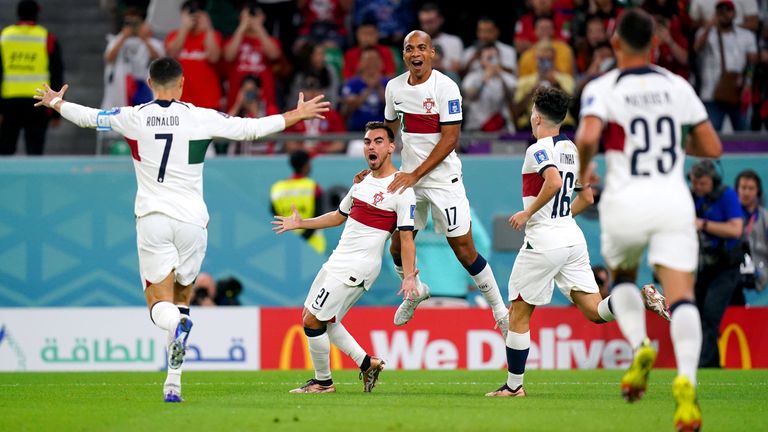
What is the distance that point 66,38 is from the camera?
71.8ft

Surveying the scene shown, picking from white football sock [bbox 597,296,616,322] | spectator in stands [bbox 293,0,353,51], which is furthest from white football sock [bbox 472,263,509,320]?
spectator in stands [bbox 293,0,353,51]

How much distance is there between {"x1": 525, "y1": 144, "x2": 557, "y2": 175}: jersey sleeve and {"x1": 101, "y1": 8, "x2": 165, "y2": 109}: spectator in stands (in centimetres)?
1012

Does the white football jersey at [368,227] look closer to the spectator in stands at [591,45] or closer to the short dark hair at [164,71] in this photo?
the short dark hair at [164,71]

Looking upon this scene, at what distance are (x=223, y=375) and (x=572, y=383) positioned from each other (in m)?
4.21

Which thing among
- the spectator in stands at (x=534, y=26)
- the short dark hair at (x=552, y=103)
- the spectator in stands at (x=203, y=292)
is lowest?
the spectator in stands at (x=203, y=292)

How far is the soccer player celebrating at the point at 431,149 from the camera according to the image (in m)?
→ 11.3

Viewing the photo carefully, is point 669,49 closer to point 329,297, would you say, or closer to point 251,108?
point 251,108

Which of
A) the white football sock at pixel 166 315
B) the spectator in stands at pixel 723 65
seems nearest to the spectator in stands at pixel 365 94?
the spectator in stands at pixel 723 65

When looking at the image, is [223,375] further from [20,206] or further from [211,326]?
[20,206]

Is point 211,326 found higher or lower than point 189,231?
lower


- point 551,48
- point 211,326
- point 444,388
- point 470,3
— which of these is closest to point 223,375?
point 211,326

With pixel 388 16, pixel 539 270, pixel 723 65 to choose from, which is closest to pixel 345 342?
pixel 539 270

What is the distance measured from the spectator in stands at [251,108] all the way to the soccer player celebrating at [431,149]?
7.26 m

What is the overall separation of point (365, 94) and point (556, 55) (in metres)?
3.02
